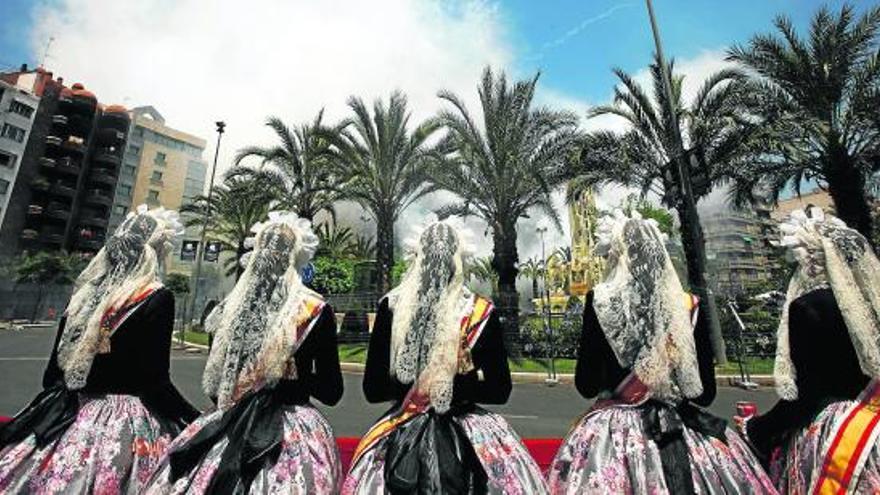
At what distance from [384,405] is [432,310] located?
8376mm

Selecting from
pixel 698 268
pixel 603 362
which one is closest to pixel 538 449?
pixel 603 362

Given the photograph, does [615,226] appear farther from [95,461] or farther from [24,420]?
[24,420]

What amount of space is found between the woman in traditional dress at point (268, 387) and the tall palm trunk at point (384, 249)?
15.1 metres

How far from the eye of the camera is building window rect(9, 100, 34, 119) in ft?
160

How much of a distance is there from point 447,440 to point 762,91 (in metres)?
16.5

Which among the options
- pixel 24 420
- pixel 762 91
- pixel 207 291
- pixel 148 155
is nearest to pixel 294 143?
pixel 762 91

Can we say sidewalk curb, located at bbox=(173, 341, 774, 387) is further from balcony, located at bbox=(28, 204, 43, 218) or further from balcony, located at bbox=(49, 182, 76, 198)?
balcony, located at bbox=(49, 182, 76, 198)

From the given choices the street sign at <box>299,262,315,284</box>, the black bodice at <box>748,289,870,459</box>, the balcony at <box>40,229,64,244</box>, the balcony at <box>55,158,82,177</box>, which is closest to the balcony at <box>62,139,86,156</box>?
the balcony at <box>55,158,82,177</box>

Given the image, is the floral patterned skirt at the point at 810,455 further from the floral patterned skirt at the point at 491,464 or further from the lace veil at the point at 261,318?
the lace veil at the point at 261,318

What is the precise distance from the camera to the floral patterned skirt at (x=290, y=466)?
190 centimetres

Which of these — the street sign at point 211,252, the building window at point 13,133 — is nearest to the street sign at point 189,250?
the street sign at point 211,252

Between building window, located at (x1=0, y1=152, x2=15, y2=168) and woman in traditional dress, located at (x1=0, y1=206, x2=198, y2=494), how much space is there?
62.0m

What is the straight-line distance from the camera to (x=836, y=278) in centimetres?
229

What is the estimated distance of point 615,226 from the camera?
8.34 ft
